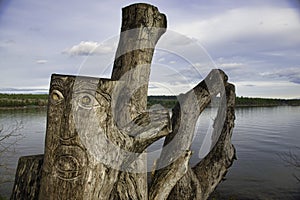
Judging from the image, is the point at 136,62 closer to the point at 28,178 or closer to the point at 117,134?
the point at 117,134

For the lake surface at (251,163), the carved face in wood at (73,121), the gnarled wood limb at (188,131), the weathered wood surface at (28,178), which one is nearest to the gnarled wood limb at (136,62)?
the gnarled wood limb at (188,131)

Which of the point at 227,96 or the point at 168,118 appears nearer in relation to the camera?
the point at 168,118

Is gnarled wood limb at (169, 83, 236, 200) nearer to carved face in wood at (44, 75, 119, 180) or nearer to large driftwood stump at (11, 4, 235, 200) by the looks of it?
large driftwood stump at (11, 4, 235, 200)

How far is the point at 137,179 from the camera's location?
3350 mm

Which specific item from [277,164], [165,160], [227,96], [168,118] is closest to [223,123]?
[227,96]

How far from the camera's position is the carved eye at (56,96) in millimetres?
2537

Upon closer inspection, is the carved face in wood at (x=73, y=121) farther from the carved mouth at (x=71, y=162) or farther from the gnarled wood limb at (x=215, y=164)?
the gnarled wood limb at (x=215, y=164)

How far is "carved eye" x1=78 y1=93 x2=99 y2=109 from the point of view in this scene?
8.17ft

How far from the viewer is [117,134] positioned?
2.71 m

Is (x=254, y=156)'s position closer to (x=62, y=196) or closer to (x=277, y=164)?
(x=277, y=164)

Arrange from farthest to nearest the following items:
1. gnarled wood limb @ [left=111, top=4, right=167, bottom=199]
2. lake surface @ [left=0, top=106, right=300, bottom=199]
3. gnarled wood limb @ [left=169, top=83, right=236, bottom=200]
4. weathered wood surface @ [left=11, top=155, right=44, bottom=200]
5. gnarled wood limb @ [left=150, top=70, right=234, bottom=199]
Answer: lake surface @ [left=0, top=106, right=300, bottom=199], gnarled wood limb @ [left=169, top=83, right=236, bottom=200], gnarled wood limb @ [left=150, top=70, right=234, bottom=199], gnarled wood limb @ [left=111, top=4, right=167, bottom=199], weathered wood surface @ [left=11, top=155, right=44, bottom=200]

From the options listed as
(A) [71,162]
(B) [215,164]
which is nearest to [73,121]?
(A) [71,162]

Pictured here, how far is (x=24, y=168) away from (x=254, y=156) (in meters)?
15.6

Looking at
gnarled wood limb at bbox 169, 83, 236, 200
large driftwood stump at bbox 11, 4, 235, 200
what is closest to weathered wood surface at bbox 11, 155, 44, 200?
large driftwood stump at bbox 11, 4, 235, 200
